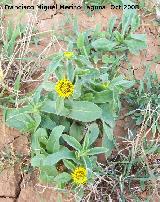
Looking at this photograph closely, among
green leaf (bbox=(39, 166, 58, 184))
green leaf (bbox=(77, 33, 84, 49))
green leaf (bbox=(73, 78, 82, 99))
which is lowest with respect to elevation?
green leaf (bbox=(39, 166, 58, 184))

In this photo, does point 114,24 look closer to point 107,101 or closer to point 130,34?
point 130,34

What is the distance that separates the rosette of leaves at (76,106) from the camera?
7.16ft

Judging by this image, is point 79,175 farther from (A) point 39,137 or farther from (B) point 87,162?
(A) point 39,137

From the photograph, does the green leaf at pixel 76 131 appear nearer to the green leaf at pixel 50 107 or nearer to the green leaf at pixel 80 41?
the green leaf at pixel 50 107

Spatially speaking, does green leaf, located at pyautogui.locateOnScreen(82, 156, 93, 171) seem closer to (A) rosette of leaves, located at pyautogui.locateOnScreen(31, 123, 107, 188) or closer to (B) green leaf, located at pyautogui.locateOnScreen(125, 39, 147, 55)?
(A) rosette of leaves, located at pyautogui.locateOnScreen(31, 123, 107, 188)

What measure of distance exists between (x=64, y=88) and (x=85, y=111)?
210 mm

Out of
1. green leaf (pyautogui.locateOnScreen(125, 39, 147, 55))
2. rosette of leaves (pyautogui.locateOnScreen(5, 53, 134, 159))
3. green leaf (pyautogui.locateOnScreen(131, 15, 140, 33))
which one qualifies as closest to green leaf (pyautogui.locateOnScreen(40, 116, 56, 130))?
rosette of leaves (pyautogui.locateOnScreen(5, 53, 134, 159))

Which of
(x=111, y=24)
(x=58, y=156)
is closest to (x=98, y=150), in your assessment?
(x=58, y=156)

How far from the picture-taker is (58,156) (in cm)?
220

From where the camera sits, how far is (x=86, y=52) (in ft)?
8.80

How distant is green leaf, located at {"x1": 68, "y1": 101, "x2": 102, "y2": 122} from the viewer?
88.4 inches

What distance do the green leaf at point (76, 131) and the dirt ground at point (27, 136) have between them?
0.25m

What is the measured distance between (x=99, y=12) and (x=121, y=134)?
87cm

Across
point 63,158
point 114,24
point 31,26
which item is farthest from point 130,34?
point 63,158
